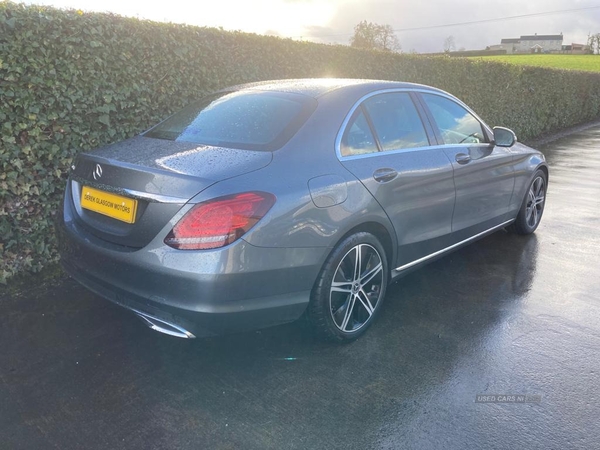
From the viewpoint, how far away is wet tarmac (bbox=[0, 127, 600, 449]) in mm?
2469

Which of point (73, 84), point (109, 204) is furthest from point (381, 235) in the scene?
point (73, 84)

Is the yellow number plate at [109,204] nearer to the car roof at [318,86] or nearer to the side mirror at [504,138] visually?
the car roof at [318,86]

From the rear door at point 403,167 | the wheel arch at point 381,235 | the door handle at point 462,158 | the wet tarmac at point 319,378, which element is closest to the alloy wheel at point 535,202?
the wet tarmac at point 319,378

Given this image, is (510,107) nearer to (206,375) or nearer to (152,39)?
(152,39)

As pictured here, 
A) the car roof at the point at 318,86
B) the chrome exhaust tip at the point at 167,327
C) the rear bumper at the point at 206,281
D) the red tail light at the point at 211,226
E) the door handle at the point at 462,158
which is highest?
the car roof at the point at 318,86

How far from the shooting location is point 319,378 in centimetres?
291

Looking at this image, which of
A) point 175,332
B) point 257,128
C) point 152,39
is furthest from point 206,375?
point 152,39

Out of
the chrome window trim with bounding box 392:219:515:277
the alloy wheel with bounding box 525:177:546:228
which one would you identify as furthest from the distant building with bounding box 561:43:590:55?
the chrome window trim with bounding box 392:219:515:277

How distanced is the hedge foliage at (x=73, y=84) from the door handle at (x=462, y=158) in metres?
2.69

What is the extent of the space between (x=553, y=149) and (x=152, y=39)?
11.0 metres

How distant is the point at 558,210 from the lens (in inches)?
261

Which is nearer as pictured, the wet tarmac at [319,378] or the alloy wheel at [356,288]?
the wet tarmac at [319,378]

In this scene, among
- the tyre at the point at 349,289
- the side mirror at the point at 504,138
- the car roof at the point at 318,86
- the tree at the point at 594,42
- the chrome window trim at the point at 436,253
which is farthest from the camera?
the tree at the point at 594,42

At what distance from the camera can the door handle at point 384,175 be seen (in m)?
3.26
